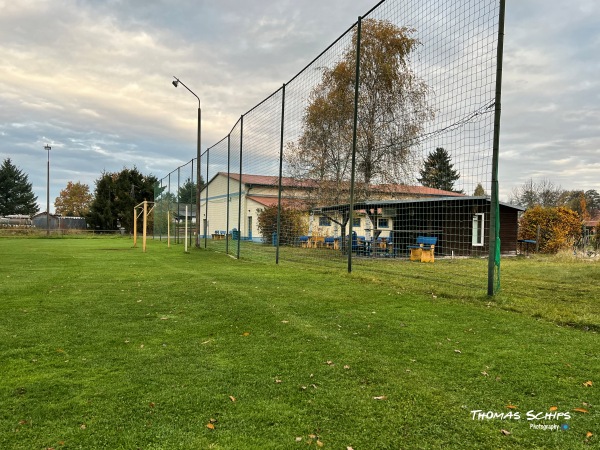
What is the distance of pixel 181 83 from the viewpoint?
691 inches

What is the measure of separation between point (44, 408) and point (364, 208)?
615 inches

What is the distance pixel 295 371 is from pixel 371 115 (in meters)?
18.1

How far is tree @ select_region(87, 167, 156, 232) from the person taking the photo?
4069 cm

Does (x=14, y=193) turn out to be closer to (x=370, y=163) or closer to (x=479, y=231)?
(x=370, y=163)

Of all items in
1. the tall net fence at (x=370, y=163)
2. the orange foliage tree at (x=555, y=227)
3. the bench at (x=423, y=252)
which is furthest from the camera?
the orange foliage tree at (x=555, y=227)

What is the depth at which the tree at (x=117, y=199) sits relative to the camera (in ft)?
133

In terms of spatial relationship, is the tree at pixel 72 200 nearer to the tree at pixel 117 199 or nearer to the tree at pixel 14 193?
the tree at pixel 14 193

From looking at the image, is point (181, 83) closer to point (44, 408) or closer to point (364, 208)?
point (364, 208)

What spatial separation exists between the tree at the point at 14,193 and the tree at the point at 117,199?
65.4 feet

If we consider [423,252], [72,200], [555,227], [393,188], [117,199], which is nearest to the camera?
[423,252]

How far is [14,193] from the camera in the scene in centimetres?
5434

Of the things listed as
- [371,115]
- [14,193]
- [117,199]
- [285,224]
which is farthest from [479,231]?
[14,193]

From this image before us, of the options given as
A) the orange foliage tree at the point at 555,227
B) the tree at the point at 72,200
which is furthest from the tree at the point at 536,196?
the tree at the point at 72,200

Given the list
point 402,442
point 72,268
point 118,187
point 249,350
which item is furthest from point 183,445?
point 118,187
